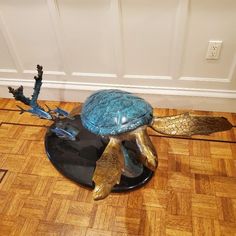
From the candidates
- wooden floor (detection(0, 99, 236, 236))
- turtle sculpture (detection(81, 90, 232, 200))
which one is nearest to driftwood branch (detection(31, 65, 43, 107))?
wooden floor (detection(0, 99, 236, 236))

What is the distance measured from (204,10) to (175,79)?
44 centimetres

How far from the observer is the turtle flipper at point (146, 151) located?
0.99m

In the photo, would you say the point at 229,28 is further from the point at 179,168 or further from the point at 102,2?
the point at 179,168

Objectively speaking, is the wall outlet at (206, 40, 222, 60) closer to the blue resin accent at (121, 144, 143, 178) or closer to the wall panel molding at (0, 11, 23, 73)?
the blue resin accent at (121, 144, 143, 178)

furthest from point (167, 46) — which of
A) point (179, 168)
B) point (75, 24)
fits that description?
point (179, 168)

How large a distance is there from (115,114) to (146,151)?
0.71 ft

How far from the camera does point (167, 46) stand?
4.70 feet

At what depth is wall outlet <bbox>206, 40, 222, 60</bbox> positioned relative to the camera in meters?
1.37

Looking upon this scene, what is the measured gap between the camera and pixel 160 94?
5.41ft

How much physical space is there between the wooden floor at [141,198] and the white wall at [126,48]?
1.13 ft

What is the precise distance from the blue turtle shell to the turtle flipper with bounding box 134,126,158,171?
38 millimetres

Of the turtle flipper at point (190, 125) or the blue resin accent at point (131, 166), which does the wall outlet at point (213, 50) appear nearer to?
the turtle flipper at point (190, 125)

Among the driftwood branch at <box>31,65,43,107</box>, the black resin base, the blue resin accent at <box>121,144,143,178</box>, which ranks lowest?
the black resin base

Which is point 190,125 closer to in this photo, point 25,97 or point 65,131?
point 65,131
